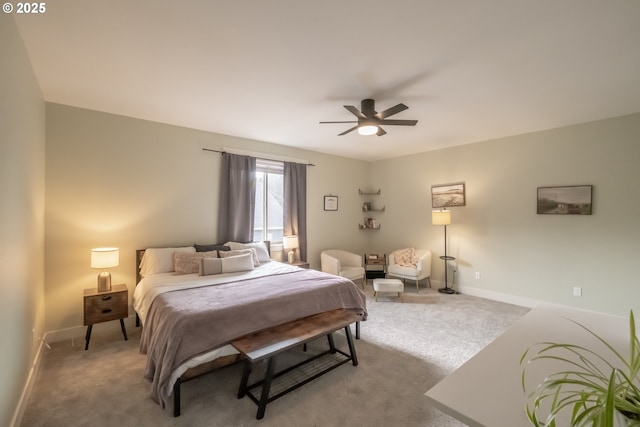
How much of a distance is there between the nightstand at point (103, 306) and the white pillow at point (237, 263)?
1077mm

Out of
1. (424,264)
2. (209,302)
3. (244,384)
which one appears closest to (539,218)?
(424,264)

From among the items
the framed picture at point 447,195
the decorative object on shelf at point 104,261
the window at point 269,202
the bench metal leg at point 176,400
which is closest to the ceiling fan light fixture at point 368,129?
the window at point 269,202

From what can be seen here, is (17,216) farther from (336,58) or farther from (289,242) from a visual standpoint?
(289,242)

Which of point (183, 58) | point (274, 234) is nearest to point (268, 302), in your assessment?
point (183, 58)

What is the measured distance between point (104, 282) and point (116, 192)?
43.4 inches

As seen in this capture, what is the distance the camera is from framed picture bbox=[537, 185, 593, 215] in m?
3.83

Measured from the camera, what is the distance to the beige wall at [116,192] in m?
3.20

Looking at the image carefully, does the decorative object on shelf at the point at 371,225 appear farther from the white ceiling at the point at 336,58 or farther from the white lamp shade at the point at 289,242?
the white ceiling at the point at 336,58

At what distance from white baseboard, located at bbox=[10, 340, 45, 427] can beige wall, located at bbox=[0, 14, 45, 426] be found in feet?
0.12

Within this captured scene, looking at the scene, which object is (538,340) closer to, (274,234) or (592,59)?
(592,59)

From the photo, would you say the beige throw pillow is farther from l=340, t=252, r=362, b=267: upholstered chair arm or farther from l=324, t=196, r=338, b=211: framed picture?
l=324, t=196, r=338, b=211: framed picture

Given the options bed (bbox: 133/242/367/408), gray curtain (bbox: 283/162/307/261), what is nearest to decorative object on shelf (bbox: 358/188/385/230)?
gray curtain (bbox: 283/162/307/261)

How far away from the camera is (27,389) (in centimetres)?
219

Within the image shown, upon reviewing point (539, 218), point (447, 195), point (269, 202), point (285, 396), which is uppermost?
point (447, 195)
